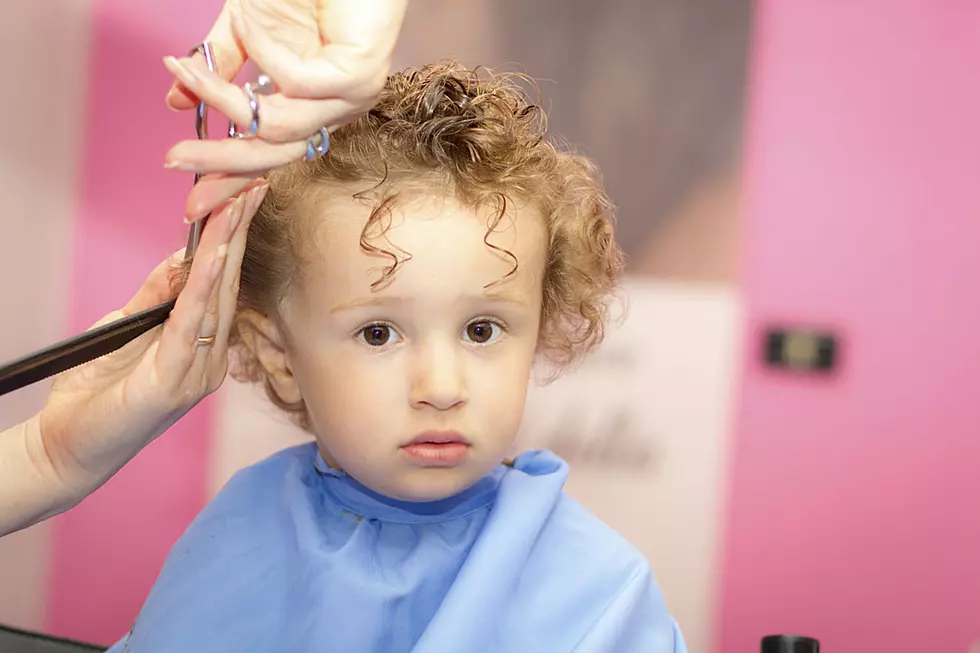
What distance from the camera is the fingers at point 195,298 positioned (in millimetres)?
1033

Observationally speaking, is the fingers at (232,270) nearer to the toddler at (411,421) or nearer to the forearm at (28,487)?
the toddler at (411,421)

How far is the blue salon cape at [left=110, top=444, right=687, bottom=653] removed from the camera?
43.9 inches

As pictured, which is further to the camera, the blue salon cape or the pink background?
the pink background

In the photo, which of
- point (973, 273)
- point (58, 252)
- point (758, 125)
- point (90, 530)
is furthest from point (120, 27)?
point (973, 273)

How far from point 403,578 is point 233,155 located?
0.50 m

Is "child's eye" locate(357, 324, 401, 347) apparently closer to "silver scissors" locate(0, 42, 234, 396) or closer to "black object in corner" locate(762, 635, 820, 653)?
"silver scissors" locate(0, 42, 234, 396)

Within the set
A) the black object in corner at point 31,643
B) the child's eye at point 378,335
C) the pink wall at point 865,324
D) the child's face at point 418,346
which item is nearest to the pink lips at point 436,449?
the child's face at point 418,346

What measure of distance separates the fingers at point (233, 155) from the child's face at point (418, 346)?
0.56ft

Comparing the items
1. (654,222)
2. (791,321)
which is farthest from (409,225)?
(791,321)

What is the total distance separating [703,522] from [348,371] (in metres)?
1.85

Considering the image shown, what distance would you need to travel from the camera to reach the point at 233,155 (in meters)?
0.91

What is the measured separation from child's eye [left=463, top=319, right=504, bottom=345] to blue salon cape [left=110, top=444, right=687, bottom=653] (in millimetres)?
197

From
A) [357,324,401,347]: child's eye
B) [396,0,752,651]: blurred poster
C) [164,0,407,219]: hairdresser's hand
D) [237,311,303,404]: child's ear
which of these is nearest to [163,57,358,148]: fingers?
[164,0,407,219]: hairdresser's hand

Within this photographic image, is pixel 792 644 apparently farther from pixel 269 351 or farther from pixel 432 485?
pixel 269 351
